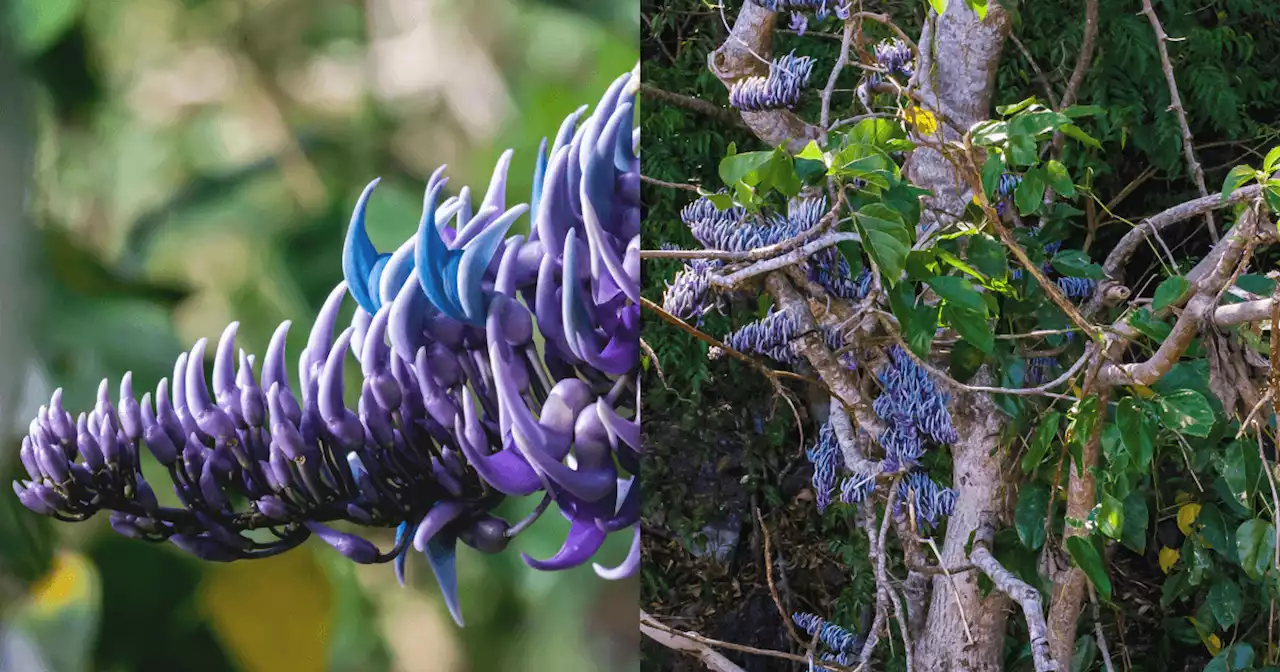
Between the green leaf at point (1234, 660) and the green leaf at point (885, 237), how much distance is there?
0.68 meters

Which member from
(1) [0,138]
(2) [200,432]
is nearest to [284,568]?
(2) [200,432]

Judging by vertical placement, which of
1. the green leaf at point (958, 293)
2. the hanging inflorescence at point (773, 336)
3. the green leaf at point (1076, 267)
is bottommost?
the hanging inflorescence at point (773, 336)

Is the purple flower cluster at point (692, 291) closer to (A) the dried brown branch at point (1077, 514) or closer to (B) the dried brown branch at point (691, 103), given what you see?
(B) the dried brown branch at point (691, 103)

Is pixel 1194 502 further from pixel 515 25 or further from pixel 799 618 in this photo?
pixel 515 25

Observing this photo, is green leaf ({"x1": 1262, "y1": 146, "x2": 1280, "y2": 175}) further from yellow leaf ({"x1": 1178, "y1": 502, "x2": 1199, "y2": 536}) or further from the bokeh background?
the bokeh background

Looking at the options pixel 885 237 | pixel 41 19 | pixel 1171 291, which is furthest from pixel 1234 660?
pixel 41 19

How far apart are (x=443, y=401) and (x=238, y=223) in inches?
9.8

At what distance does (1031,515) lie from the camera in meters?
1.29

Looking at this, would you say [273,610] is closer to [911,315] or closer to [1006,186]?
[911,315]

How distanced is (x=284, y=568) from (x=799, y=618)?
29.5 inches

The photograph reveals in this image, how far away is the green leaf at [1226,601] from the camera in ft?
4.33

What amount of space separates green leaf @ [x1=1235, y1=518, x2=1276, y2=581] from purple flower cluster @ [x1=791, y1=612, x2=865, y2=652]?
19.1 inches

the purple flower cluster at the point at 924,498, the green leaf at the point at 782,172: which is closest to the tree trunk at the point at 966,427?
the purple flower cluster at the point at 924,498

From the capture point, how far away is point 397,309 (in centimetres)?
95
